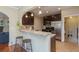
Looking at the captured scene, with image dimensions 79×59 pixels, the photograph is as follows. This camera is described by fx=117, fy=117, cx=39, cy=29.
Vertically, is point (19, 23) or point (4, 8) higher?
point (4, 8)

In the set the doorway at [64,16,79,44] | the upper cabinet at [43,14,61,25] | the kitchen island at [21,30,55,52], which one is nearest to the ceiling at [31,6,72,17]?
the upper cabinet at [43,14,61,25]

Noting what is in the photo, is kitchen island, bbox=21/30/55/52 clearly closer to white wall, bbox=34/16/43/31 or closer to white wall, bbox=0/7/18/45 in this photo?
white wall, bbox=34/16/43/31

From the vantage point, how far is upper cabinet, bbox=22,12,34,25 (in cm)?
263

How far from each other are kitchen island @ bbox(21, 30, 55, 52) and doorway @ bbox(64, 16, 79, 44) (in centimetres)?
39

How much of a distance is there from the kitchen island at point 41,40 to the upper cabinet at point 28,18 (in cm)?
20

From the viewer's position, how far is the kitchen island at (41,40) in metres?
2.60

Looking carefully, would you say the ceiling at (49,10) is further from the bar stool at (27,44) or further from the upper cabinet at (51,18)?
the bar stool at (27,44)

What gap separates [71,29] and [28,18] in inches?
40.9

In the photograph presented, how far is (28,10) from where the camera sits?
2.58 meters

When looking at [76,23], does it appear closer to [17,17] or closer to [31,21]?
[31,21]

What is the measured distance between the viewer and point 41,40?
2688 mm

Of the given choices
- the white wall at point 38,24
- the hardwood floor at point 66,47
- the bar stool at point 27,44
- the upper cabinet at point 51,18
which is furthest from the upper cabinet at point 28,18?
the hardwood floor at point 66,47
